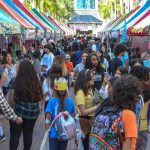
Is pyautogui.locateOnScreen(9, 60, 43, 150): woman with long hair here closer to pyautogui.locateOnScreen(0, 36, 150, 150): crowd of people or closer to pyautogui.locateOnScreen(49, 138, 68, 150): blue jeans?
pyautogui.locateOnScreen(0, 36, 150, 150): crowd of people

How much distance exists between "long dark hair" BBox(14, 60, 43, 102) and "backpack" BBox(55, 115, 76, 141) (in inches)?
36.7

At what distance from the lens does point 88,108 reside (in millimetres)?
5305

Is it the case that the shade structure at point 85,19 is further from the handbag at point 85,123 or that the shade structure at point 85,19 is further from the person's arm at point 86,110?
the person's arm at point 86,110

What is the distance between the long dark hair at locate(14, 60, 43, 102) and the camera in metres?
5.85

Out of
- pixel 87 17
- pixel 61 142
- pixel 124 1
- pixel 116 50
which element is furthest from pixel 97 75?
pixel 87 17

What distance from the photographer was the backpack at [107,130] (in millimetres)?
3518

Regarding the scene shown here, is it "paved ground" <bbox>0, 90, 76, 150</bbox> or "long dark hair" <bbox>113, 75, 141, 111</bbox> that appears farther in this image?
"paved ground" <bbox>0, 90, 76, 150</bbox>

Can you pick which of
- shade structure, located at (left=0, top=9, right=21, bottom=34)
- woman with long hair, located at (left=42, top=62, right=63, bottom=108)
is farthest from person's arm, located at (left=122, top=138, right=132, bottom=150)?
shade structure, located at (left=0, top=9, right=21, bottom=34)

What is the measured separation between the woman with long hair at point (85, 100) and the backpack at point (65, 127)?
215 millimetres

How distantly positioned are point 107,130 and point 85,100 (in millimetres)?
1776

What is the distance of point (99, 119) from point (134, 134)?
312mm

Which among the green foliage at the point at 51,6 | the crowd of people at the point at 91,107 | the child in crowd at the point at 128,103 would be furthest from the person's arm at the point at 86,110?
the green foliage at the point at 51,6

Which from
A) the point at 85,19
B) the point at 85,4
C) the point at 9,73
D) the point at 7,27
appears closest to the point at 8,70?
the point at 9,73

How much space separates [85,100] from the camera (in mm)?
5301
